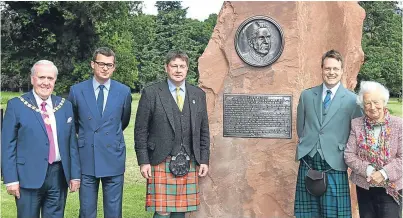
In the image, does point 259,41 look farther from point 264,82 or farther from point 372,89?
point 372,89

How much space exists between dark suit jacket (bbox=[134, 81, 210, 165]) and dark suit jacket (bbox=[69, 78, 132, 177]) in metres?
0.20

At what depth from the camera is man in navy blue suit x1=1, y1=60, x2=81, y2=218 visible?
4012mm

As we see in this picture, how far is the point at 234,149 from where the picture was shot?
5.40 meters

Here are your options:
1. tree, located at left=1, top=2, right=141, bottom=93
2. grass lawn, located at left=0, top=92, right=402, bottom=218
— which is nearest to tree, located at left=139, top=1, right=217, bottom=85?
tree, located at left=1, top=2, right=141, bottom=93

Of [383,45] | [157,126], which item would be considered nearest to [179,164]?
[157,126]

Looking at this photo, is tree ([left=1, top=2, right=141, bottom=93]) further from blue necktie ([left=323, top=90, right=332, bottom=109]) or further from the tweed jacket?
the tweed jacket

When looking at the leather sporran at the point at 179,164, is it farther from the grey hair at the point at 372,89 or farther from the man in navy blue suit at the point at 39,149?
the grey hair at the point at 372,89

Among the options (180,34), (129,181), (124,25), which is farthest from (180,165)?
(180,34)

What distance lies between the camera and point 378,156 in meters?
3.85

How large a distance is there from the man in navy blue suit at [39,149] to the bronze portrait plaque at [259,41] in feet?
6.92

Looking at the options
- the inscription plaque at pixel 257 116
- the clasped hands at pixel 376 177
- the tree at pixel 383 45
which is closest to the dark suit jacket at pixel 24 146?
the inscription plaque at pixel 257 116

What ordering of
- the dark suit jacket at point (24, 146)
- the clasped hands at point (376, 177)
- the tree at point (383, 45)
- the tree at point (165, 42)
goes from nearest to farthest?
the clasped hands at point (376, 177) → the dark suit jacket at point (24, 146) → the tree at point (383, 45) → the tree at point (165, 42)

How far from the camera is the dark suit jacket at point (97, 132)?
4.46 metres

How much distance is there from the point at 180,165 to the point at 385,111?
187 cm
